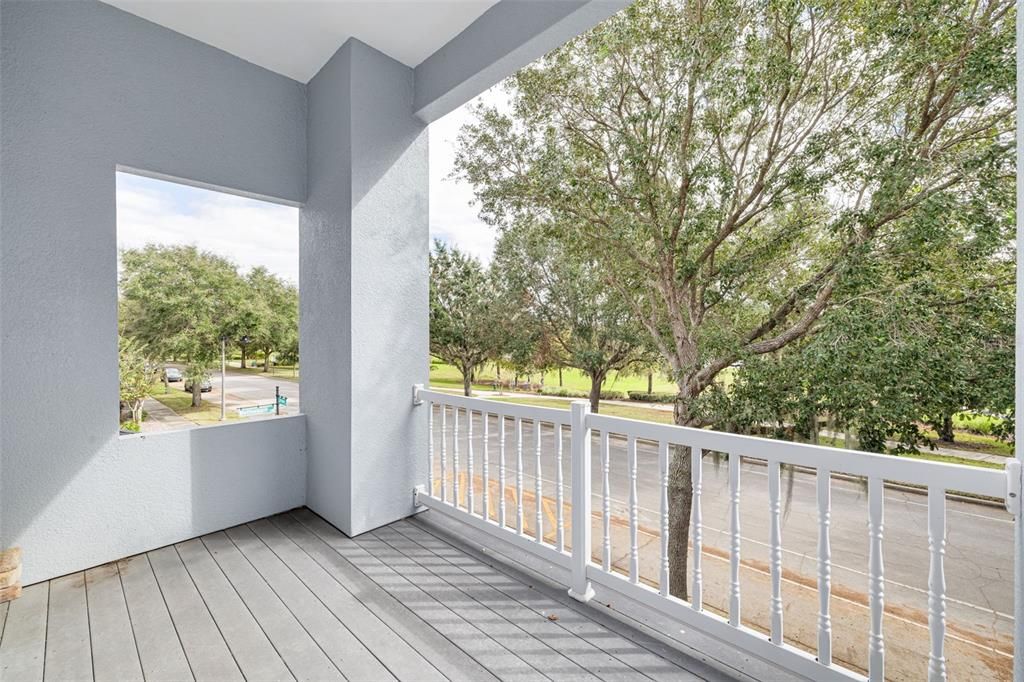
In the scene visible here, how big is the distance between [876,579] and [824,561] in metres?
0.12

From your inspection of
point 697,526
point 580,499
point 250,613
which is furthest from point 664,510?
point 250,613

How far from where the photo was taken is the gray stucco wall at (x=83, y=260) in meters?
2.00

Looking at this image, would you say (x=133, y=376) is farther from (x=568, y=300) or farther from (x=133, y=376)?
(x=568, y=300)

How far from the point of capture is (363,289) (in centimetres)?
262

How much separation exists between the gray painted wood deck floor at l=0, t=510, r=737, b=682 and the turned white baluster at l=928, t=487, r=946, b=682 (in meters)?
0.62

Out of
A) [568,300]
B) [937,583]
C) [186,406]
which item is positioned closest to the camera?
[937,583]

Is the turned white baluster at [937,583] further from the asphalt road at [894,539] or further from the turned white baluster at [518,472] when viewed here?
the turned white baluster at [518,472]

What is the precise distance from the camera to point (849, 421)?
12.2 feet

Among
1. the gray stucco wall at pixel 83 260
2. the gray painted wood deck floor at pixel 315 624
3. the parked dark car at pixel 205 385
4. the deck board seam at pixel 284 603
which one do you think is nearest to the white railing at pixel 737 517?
the gray painted wood deck floor at pixel 315 624

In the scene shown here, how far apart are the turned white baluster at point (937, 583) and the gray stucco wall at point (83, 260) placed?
10.9ft

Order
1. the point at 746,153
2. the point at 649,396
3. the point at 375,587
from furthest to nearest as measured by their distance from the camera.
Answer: the point at 649,396, the point at 746,153, the point at 375,587

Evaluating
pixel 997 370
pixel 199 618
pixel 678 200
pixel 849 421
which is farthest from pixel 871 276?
pixel 199 618

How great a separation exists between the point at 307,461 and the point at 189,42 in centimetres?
274

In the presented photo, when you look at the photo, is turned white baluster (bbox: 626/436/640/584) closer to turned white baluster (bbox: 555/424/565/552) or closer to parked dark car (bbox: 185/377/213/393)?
turned white baluster (bbox: 555/424/565/552)
